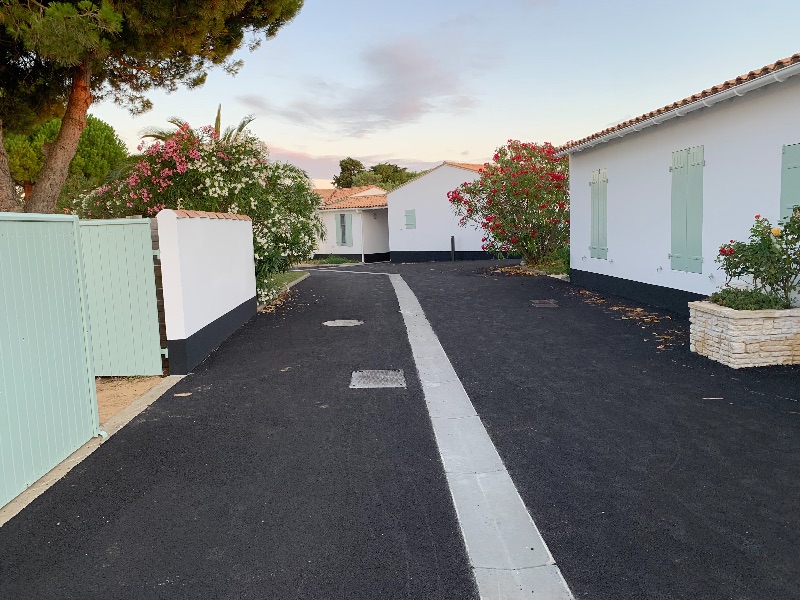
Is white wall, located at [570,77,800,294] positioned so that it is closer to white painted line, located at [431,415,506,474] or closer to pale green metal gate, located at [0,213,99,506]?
white painted line, located at [431,415,506,474]

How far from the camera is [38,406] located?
435 centimetres

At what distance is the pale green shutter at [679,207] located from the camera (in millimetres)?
10453

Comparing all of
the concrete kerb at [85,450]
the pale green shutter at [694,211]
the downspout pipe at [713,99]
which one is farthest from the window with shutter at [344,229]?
the concrete kerb at [85,450]

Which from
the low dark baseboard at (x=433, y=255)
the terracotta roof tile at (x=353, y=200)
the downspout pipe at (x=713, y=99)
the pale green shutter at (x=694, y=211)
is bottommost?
the low dark baseboard at (x=433, y=255)

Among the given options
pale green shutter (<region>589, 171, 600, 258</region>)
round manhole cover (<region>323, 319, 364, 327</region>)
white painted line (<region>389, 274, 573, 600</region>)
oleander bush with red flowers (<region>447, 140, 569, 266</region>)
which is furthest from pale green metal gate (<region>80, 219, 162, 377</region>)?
oleander bush with red flowers (<region>447, 140, 569, 266</region>)

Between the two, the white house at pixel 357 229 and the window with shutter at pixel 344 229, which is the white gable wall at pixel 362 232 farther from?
the window with shutter at pixel 344 229

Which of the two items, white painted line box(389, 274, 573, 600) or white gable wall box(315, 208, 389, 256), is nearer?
white painted line box(389, 274, 573, 600)

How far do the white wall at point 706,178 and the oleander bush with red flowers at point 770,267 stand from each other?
1.21m

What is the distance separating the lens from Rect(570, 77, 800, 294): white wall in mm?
8406

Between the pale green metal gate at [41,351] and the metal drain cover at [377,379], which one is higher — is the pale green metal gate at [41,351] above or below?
above

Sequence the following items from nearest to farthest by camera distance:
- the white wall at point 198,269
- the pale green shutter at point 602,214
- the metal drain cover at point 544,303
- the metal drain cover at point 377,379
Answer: the metal drain cover at point 377,379 < the white wall at point 198,269 < the metal drain cover at point 544,303 < the pale green shutter at point 602,214

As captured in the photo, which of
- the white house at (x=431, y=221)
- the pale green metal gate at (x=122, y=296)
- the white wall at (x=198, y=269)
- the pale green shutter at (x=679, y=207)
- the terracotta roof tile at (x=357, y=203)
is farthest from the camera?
the terracotta roof tile at (x=357, y=203)

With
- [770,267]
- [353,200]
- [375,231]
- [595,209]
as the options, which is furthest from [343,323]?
[353,200]

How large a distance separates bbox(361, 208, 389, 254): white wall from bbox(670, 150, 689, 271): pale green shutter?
79.3 ft
